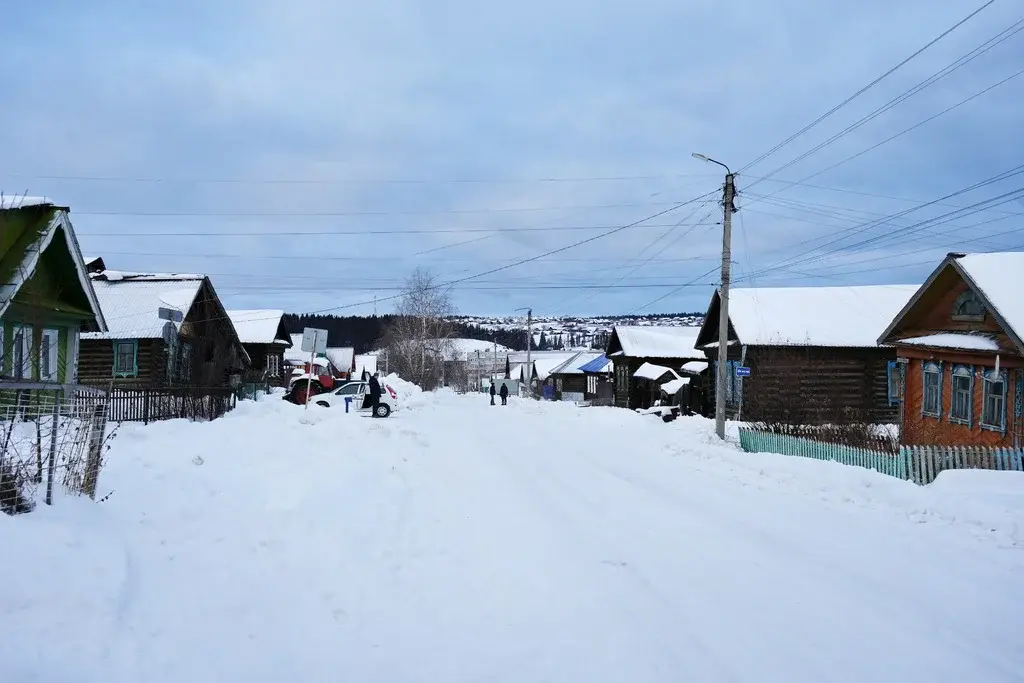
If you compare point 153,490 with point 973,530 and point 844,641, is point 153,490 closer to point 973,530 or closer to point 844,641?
point 844,641

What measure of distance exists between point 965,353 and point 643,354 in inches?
1063

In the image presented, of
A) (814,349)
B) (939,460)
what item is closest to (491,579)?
(939,460)

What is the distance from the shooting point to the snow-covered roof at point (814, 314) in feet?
111

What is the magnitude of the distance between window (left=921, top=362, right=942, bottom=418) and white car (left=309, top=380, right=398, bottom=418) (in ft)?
67.6

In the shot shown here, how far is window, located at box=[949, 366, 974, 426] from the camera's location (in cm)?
2031

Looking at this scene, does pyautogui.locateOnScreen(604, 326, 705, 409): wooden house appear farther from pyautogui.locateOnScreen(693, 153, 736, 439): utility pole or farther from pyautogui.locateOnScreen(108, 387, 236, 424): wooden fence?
pyautogui.locateOnScreen(108, 387, 236, 424): wooden fence

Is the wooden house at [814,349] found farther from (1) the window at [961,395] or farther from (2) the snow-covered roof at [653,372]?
(1) the window at [961,395]

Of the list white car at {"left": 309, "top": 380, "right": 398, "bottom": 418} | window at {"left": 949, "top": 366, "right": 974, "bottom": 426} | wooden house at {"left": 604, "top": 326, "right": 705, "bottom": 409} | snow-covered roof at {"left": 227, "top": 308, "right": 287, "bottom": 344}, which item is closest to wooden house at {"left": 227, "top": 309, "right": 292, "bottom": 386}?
snow-covered roof at {"left": 227, "top": 308, "right": 287, "bottom": 344}

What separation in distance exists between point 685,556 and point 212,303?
3589cm

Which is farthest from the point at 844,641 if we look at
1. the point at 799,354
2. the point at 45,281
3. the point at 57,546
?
the point at 799,354

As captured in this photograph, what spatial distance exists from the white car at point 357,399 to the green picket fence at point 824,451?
16.2 metres

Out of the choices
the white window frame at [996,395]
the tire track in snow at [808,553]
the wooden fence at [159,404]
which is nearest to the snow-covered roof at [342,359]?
the wooden fence at [159,404]

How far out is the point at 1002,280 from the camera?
711 inches

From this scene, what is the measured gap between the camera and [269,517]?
862 cm
